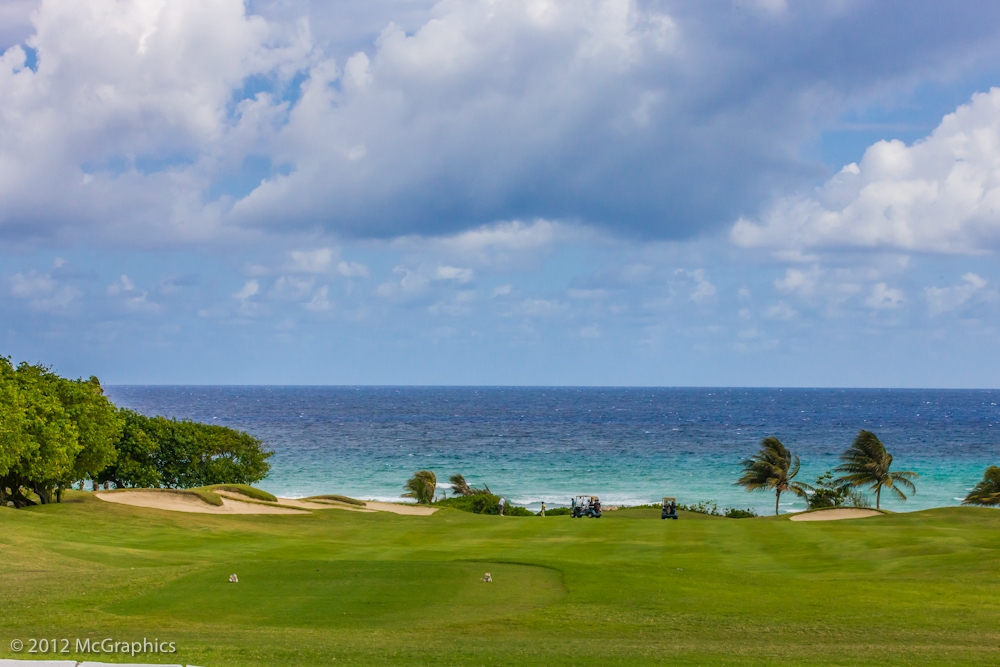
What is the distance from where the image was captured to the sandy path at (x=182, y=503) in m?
42.1

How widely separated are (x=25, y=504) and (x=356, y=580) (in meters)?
26.5

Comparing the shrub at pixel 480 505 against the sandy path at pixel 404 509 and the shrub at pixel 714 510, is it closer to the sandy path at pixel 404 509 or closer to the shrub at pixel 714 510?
the sandy path at pixel 404 509

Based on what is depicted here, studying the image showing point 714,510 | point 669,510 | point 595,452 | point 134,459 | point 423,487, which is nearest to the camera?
point 669,510

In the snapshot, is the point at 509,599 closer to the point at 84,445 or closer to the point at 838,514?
the point at 84,445

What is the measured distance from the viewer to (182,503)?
42656mm

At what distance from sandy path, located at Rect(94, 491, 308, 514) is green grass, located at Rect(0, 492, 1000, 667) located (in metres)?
10.8

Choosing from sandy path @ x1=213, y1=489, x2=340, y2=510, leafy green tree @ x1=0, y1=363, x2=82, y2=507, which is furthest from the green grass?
sandy path @ x1=213, y1=489, x2=340, y2=510

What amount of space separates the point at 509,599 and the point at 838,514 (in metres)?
37.3

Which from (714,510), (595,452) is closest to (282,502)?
(714,510)

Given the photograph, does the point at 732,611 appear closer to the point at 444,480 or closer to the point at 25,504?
the point at 25,504

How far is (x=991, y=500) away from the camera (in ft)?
157

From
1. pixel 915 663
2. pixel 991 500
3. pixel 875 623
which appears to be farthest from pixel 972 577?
pixel 991 500

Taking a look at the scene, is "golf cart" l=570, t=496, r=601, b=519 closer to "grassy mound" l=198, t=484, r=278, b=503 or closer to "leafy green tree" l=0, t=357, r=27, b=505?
"grassy mound" l=198, t=484, r=278, b=503

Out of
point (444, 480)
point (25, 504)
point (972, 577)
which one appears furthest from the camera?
point (444, 480)
